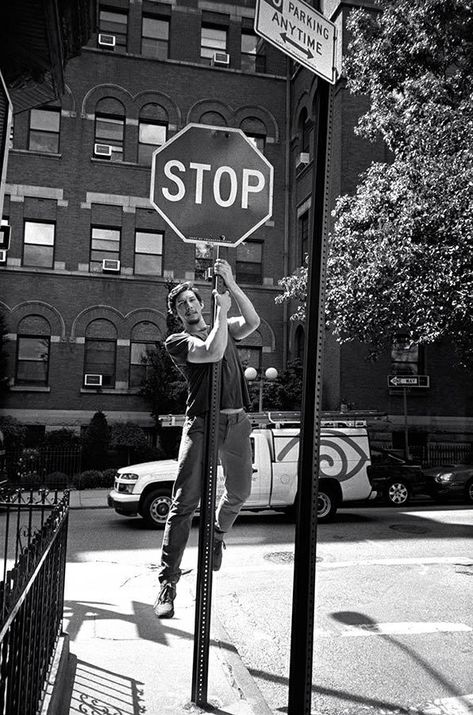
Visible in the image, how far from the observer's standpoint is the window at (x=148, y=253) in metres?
24.6

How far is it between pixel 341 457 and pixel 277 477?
4.81ft

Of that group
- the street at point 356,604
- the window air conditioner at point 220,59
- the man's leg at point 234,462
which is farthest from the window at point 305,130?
the man's leg at point 234,462

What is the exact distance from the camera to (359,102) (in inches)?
856

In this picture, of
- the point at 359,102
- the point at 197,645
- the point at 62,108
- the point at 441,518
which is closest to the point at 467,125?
the point at 441,518

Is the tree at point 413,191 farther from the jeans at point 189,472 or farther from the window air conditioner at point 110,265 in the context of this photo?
the window air conditioner at point 110,265

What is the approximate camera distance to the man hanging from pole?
383 cm

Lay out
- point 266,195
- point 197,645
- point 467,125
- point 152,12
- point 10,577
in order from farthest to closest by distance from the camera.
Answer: point 152,12
point 467,125
point 266,195
point 197,645
point 10,577

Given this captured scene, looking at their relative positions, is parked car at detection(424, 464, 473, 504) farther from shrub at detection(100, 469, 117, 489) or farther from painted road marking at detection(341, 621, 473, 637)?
painted road marking at detection(341, 621, 473, 637)

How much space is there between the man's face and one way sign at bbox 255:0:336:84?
1761mm

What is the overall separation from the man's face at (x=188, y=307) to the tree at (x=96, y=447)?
59.8 ft

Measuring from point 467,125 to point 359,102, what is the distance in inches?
Answer: 394

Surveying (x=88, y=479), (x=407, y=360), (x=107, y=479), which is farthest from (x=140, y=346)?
(x=407, y=360)

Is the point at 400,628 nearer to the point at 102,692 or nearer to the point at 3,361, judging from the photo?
the point at 102,692

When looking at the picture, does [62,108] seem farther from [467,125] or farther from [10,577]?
[10,577]
